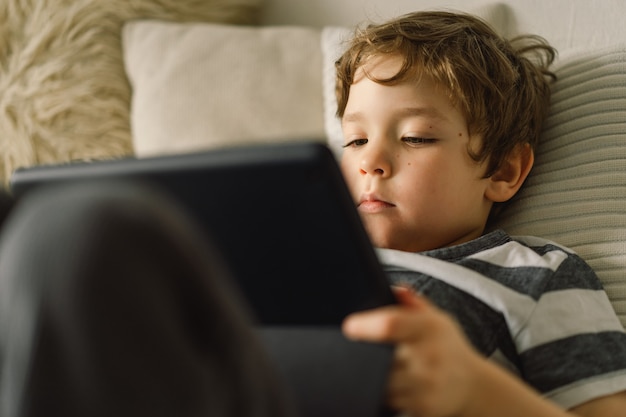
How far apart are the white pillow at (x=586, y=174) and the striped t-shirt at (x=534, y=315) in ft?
0.29

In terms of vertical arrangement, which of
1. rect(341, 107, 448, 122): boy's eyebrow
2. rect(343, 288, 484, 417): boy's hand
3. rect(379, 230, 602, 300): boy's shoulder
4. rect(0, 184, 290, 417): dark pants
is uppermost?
rect(0, 184, 290, 417): dark pants

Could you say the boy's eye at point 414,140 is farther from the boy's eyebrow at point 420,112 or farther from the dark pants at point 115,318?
the dark pants at point 115,318

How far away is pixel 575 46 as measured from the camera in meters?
1.17

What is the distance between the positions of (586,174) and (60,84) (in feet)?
3.37

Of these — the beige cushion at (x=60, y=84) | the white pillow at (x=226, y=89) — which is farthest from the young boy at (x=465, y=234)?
the beige cushion at (x=60, y=84)

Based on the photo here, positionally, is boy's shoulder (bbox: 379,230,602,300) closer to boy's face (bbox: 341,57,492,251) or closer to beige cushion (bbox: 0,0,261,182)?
boy's face (bbox: 341,57,492,251)

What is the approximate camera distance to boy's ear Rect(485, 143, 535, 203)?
95 centimetres

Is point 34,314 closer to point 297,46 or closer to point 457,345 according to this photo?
point 457,345

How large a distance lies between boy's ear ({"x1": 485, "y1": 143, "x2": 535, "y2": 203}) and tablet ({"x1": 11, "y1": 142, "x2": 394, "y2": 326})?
50 cm

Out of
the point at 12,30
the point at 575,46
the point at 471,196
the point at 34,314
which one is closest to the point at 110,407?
the point at 34,314

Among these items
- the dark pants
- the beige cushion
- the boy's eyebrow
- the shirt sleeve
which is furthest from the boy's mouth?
the beige cushion

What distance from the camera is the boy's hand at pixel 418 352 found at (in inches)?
18.6

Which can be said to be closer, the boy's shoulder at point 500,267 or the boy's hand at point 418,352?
the boy's hand at point 418,352

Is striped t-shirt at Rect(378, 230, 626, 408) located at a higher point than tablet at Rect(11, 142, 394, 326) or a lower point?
lower
